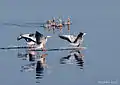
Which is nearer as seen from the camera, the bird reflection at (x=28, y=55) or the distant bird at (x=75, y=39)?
the bird reflection at (x=28, y=55)

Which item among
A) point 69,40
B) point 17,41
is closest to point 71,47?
point 69,40

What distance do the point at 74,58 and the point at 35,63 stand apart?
6430 mm

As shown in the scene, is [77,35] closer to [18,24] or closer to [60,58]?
[60,58]

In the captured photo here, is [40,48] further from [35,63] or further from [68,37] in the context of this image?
[35,63]

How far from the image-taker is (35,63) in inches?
3216

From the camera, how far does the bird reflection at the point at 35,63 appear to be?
256 feet

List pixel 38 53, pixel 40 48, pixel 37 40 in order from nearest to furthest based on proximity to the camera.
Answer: pixel 38 53
pixel 37 40
pixel 40 48

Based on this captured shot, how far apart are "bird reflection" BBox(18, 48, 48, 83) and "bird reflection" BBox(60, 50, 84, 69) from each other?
249 cm

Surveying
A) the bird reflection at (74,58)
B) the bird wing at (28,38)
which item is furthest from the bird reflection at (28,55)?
the bird reflection at (74,58)

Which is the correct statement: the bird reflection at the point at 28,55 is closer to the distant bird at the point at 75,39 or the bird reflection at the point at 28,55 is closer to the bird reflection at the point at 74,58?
the bird reflection at the point at 74,58

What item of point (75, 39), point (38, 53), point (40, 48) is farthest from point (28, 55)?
point (75, 39)

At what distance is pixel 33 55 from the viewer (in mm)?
86875

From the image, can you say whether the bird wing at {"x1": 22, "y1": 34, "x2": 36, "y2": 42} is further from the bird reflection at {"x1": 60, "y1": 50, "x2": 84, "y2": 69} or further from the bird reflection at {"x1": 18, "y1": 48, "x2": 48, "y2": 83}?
the bird reflection at {"x1": 60, "y1": 50, "x2": 84, "y2": 69}

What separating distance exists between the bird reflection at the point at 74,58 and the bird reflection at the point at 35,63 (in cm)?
249
